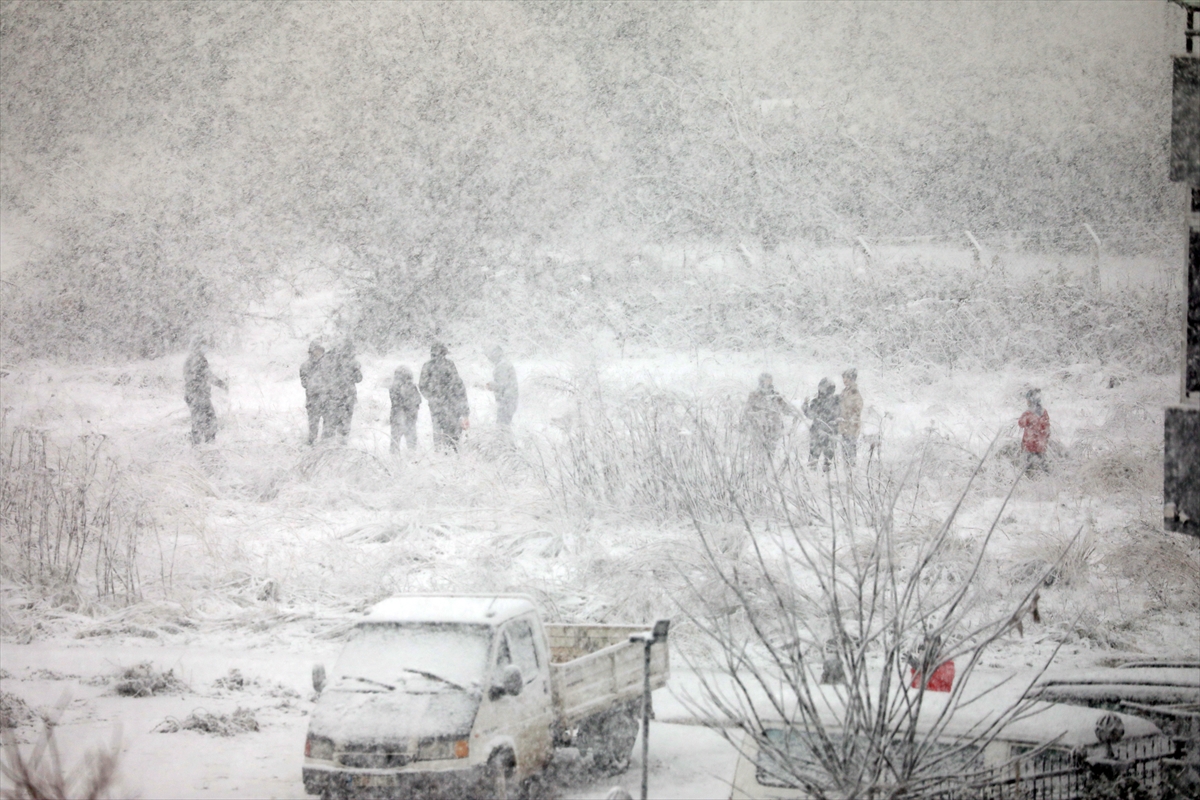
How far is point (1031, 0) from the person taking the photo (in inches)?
753

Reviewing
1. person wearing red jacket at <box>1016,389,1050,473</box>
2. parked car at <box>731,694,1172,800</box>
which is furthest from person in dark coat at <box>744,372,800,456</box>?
parked car at <box>731,694,1172,800</box>

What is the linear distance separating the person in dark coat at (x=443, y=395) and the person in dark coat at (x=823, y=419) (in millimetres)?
3819

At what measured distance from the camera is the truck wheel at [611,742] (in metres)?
6.05

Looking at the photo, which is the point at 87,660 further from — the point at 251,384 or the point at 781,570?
the point at 251,384

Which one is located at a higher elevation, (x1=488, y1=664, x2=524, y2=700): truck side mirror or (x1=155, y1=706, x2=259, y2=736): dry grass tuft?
(x1=488, y1=664, x2=524, y2=700): truck side mirror

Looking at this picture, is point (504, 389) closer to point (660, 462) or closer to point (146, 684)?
point (660, 462)

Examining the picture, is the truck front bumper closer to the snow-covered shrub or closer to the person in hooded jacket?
the snow-covered shrub

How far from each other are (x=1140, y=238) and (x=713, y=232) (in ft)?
23.1

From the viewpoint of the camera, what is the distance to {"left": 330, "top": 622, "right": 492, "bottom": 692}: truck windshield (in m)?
5.55

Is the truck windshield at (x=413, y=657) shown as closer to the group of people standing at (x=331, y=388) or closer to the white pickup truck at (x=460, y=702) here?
the white pickup truck at (x=460, y=702)

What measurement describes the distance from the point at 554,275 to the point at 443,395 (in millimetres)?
6340

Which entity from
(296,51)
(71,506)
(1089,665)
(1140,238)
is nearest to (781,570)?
(1089,665)

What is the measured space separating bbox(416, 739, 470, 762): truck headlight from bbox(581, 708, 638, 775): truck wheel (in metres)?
1.04

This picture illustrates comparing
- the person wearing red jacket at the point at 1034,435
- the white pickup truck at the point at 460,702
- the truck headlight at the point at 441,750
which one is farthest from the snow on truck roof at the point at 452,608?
the person wearing red jacket at the point at 1034,435
